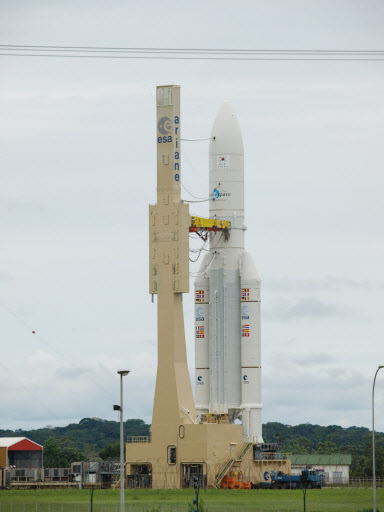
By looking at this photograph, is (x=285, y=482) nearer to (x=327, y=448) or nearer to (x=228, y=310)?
(x=228, y=310)

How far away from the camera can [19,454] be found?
11094cm

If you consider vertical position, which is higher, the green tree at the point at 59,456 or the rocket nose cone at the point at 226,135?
the rocket nose cone at the point at 226,135

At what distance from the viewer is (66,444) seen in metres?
158

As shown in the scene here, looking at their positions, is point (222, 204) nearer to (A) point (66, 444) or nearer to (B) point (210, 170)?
(B) point (210, 170)

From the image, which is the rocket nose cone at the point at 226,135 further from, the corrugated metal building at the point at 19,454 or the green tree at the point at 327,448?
the green tree at the point at 327,448

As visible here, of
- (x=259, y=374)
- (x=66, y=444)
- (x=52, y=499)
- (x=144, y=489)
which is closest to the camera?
(x=52, y=499)

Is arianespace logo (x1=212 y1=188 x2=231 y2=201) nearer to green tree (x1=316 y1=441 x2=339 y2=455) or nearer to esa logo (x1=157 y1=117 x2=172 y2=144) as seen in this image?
esa logo (x1=157 y1=117 x2=172 y2=144)

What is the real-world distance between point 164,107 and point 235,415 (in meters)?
27.8

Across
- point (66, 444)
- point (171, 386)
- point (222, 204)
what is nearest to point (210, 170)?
point (222, 204)

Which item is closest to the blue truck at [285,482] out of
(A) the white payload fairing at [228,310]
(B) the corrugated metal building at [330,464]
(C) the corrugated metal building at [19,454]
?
(A) the white payload fairing at [228,310]

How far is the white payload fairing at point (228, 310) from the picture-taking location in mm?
103000

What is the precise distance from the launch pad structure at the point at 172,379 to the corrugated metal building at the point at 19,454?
15.6 metres

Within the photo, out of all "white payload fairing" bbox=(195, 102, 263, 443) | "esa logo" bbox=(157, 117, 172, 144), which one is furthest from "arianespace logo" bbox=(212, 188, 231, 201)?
"esa logo" bbox=(157, 117, 172, 144)

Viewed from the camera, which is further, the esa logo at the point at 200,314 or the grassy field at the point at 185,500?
the esa logo at the point at 200,314
